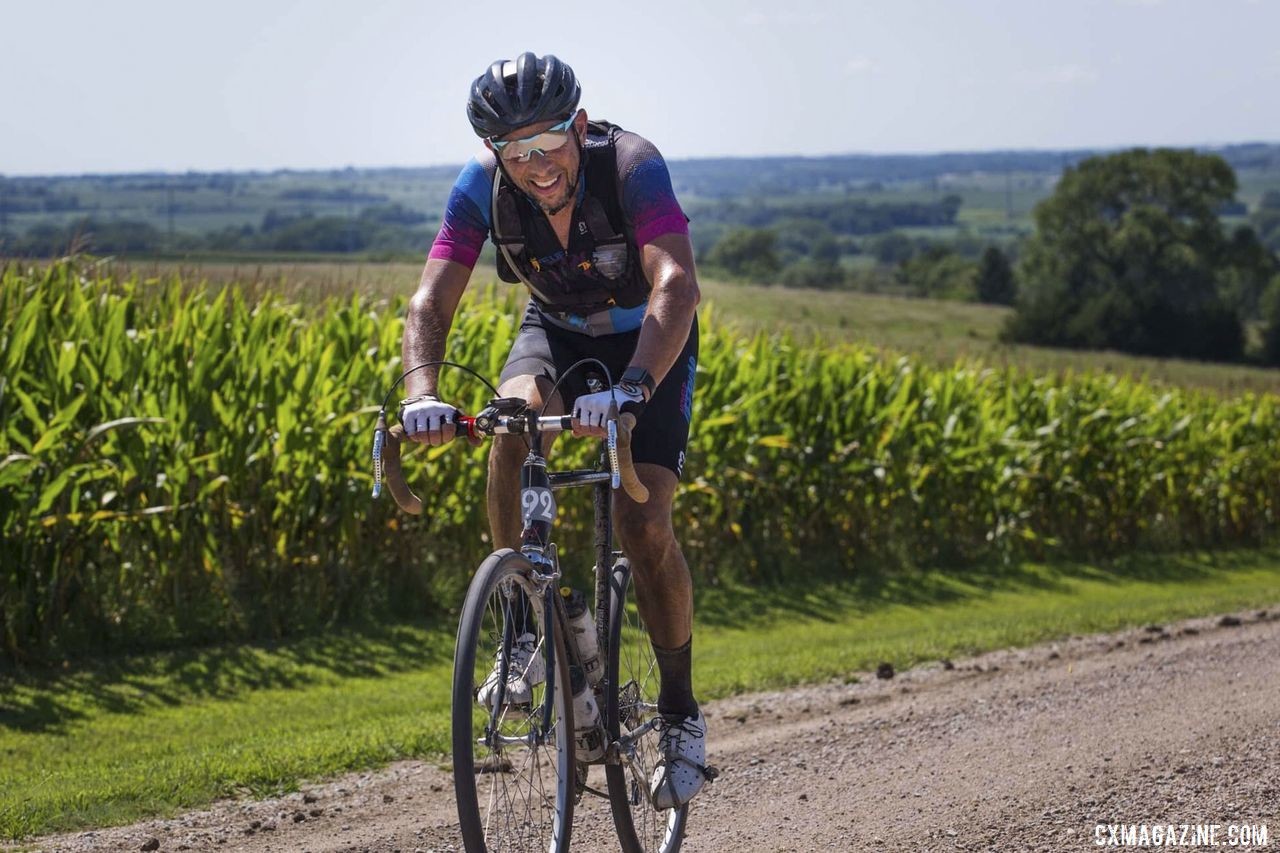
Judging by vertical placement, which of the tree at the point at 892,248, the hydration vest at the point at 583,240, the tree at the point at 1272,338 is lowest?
the tree at the point at 1272,338

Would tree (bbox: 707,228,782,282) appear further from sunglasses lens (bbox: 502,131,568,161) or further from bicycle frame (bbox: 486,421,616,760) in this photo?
bicycle frame (bbox: 486,421,616,760)

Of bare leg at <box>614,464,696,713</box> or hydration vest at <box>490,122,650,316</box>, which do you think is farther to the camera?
hydration vest at <box>490,122,650,316</box>

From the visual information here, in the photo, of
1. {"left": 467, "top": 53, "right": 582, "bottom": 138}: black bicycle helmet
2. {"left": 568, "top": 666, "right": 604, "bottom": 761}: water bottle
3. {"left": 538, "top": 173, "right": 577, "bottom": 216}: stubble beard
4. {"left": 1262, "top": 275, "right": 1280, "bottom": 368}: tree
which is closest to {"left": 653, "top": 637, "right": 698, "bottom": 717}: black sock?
{"left": 568, "top": 666, "right": 604, "bottom": 761}: water bottle

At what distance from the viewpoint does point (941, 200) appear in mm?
177875

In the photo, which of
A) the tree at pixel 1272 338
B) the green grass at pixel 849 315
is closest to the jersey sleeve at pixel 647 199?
the green grass at pixel 849 315

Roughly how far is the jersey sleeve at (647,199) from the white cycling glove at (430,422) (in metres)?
0.91

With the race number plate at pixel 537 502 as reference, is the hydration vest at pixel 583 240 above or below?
above

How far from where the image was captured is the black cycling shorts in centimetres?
463

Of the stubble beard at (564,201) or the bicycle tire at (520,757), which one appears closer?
the bicycle tire at (520,757)

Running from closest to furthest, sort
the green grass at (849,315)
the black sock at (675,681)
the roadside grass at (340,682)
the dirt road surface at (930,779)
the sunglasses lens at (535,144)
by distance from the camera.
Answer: the sunglasses lens at (535,144)
the black sock at (675,681)
the dirt road surface at (930,779)
the roadside grass at (340,682)
the green grass at (849,315)

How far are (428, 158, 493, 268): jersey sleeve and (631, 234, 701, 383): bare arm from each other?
564 millimetres

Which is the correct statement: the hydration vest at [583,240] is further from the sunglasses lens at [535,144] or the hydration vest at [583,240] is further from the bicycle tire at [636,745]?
the bicycle tire at [636,745]

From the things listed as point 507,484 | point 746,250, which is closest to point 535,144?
point 507,484

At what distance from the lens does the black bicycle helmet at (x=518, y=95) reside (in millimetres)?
4348
